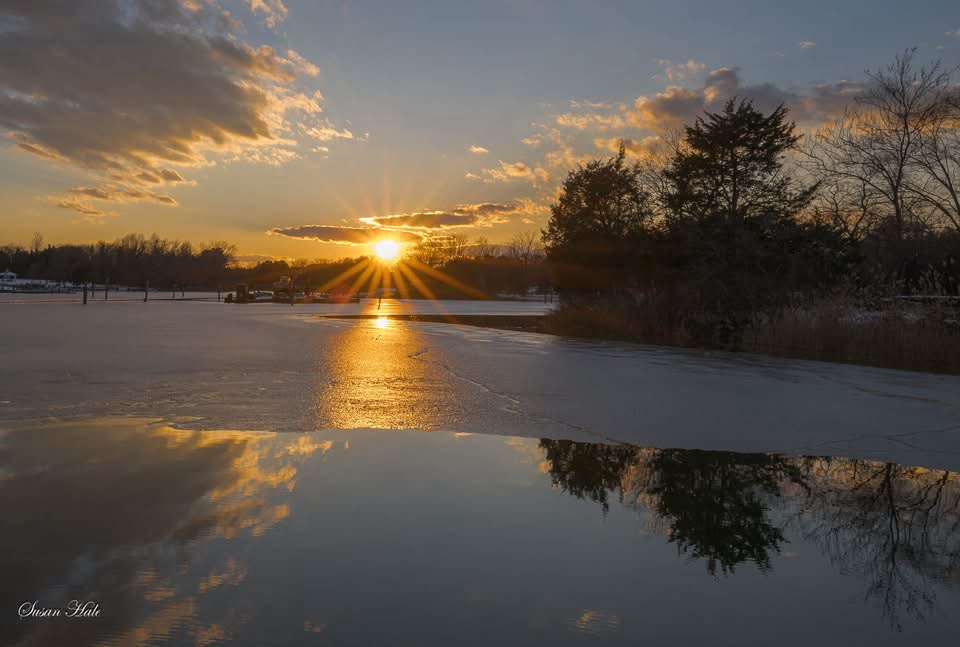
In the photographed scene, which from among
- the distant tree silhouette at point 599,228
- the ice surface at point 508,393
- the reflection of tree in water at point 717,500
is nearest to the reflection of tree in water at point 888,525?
the reflection of tree in water at point 717,500

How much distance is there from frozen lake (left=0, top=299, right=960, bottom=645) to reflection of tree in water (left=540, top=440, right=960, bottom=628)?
3cm

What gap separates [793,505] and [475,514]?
7.75ft

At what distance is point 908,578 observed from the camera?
11.0 ft

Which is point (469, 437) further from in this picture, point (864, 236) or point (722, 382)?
point (864, 236)

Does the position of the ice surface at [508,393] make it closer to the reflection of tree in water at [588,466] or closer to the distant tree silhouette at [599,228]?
the reflection of tree in water at [588,466]

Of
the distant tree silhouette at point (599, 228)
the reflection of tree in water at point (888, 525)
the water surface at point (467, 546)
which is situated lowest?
the water surface at point (467, 546)

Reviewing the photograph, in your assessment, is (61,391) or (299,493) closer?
(299,493)

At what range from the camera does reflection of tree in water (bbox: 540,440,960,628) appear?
3.51 metres

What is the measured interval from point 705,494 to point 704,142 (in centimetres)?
2979

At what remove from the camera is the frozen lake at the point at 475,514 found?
2.86m

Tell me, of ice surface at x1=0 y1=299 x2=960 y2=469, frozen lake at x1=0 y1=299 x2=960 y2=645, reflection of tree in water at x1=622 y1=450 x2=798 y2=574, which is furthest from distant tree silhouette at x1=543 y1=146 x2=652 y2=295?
reflection of tree in water at x1=622 y1=450 x2=798 y2=574

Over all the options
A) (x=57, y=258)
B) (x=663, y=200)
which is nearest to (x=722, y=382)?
(x=663, y=200)

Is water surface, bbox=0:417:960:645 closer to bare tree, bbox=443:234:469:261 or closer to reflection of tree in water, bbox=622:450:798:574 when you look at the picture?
reflection of tree in water, bbox=622:450:798:574

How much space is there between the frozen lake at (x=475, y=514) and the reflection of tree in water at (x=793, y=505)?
3 cm
